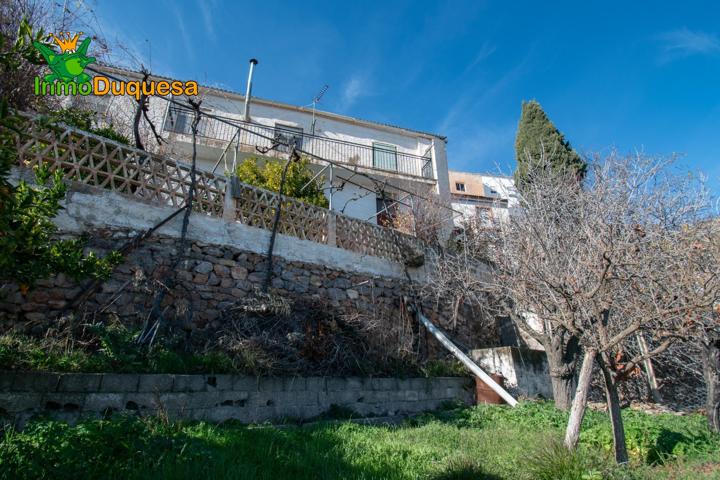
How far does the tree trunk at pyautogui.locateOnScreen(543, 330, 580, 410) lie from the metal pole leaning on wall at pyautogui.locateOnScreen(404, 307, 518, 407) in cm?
82

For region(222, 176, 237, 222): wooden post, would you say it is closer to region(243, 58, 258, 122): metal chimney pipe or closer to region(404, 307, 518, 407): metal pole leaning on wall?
region(404, 307, 518, 407): metal pole leaning on wall

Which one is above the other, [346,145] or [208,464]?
[346,145]

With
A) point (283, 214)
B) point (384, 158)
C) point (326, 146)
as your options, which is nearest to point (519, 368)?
point (283, 214)

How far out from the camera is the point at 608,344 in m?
4.68

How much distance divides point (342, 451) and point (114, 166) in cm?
552

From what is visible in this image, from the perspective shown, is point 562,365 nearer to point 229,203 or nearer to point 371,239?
point 371,239

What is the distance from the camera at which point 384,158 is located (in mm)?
16125

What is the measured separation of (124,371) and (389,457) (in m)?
3.23

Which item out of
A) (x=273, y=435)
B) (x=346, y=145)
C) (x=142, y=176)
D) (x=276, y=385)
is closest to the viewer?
(x=273, y=435)

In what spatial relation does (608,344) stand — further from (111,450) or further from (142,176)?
(142,176)

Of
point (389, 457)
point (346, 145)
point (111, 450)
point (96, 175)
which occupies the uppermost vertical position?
point (346, 145)

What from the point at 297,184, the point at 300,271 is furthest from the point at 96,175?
the point at 297,184

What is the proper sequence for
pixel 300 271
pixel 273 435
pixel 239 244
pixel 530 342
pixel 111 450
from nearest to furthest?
pixel 111 450, pixel 273 435, pixel 239 244, pixel 300 271, pixel 530 342

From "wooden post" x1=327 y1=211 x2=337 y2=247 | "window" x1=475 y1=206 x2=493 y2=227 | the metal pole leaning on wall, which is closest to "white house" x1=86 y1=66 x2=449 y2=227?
"window" x1=475 y1=206 x2=493 y2=227
